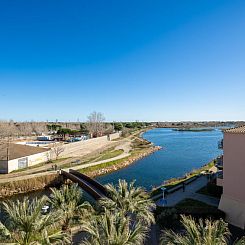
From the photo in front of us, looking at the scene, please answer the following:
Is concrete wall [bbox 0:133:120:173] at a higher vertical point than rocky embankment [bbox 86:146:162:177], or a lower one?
higher

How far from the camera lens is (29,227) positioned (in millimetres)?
10852

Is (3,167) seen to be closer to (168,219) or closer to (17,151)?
(17,151)

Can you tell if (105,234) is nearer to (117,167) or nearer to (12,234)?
(12,234)

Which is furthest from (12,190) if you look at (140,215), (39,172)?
(140,215)

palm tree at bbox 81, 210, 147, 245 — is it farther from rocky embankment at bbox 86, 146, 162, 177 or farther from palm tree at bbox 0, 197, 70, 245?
rocky embankment at bbox 86, 146, 162, 177

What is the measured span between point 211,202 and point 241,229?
4.84 m

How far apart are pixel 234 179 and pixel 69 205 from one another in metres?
12.3

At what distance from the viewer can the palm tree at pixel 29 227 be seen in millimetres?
10469

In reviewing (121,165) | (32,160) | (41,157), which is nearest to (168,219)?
(121,165)

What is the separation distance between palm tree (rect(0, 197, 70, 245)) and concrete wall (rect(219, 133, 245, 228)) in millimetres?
13464

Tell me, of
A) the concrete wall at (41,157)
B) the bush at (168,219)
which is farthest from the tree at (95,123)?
the bush at (168,219)

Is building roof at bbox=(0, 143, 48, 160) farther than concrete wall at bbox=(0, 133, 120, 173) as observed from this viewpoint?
Yes

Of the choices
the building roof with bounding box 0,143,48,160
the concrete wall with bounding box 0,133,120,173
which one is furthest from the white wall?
the building roof with bounding box 0,143,48,160

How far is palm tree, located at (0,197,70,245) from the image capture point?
10.5 meters
